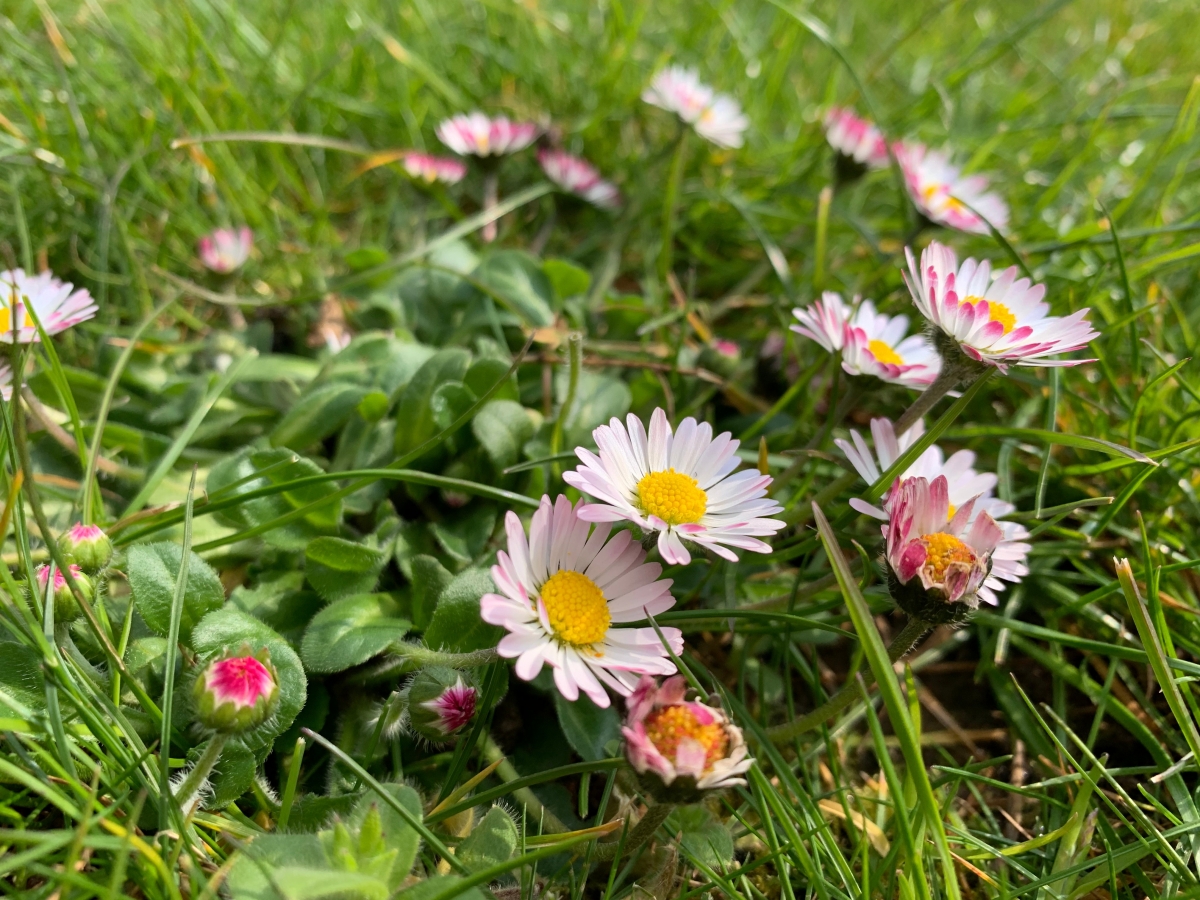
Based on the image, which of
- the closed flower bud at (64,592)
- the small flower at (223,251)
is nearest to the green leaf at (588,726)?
the closed flower bud at (64,592)

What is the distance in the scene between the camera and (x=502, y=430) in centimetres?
176

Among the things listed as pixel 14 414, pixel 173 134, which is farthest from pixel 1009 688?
pixel 173 134

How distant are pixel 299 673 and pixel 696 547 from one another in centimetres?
70

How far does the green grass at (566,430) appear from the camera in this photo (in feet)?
4.14

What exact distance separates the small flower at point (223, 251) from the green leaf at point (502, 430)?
942 millimetres

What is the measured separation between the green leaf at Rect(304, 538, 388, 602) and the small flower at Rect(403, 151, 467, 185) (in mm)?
1384

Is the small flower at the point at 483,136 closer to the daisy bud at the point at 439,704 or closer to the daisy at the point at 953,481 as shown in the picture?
the daisy at the point at 953,481

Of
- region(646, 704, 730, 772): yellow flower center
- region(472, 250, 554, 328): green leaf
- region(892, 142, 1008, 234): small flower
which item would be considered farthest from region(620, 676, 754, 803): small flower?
region(892, 142, 1008, 234): small flower

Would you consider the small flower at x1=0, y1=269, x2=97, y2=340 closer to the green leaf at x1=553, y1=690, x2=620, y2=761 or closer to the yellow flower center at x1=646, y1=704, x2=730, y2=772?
the green leaf at x1=553, y1=690, x2=620, y2=761

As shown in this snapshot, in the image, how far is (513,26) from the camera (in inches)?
130

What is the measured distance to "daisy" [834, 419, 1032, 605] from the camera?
4.67 ft

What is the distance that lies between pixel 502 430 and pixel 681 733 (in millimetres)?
835

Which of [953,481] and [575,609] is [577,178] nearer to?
[953,481]

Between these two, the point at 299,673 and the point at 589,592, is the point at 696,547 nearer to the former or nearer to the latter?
the point at 589,592
